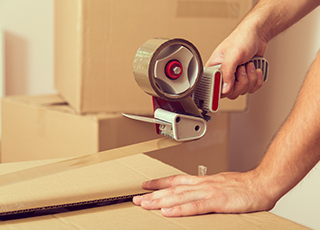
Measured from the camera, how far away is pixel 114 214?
2.10 ft

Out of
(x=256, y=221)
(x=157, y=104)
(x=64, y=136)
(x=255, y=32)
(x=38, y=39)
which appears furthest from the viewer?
(x=38, y=39)

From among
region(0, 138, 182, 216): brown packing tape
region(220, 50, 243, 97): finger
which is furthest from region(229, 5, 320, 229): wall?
region(0, 138, 182, 216): brown packing tape

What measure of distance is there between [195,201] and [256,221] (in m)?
0.10

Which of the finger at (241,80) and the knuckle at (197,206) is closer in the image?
the knuckle at (197,206)

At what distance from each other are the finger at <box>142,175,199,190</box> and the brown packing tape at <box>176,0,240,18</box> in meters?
0.65

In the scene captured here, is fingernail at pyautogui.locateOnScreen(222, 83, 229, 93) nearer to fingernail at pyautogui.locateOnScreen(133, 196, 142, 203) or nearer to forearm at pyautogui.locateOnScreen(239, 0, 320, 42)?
forearm at pyautogui.locateOnScreen(239, 0, 320, 42)

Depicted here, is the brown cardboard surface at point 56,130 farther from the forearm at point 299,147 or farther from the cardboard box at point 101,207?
the forearm at point 299,147

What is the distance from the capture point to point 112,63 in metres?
1.22

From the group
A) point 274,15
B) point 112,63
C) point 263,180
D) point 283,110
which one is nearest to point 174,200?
point 263,180

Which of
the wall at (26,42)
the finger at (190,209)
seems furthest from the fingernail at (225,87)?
the wall at (26,42)

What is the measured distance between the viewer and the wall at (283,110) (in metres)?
1.37

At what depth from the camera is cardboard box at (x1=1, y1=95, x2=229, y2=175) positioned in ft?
4.06

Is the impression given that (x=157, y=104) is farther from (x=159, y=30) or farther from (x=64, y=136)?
(x=64, y=136)

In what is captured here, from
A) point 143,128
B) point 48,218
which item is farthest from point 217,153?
point 48,218
